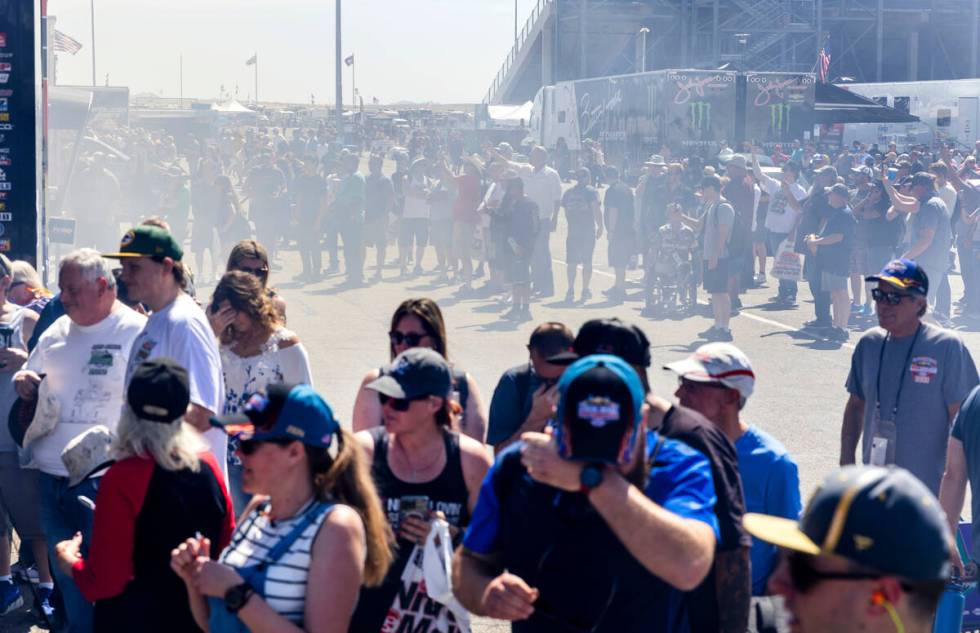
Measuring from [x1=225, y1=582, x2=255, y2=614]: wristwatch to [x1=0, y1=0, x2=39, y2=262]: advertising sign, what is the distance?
606 centimetres

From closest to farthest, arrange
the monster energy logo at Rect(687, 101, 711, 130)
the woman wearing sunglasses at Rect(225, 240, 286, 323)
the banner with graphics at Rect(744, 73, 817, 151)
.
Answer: the woman wearing sunglasses at Rect(225, 240, 286, 323) → the monster energy logo at Rect(687, 101, 711, 130) → the banner with graphics at Rect(744, 73, 817, 151)

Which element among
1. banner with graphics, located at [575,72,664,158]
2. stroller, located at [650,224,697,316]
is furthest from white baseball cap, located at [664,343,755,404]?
banner with graphics, located at [575,72,664,158]

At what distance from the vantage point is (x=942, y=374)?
5.69m

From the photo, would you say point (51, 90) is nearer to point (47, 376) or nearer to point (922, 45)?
point (47, 376)

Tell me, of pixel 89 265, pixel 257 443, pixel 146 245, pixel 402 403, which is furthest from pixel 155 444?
pixel 89 265

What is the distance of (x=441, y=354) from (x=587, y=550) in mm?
2163

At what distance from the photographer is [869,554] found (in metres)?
2.01

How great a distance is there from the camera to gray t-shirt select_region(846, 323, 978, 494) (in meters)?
5.68

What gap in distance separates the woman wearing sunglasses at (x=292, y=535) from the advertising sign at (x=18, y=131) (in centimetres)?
572

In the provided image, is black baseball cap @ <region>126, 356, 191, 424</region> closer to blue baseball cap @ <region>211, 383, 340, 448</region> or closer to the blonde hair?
blue baseball cap @ <region>211, 383, 340, 448</region>

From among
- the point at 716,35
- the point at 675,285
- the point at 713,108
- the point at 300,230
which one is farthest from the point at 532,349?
the point at 716,35

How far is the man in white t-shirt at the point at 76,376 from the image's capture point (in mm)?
5242

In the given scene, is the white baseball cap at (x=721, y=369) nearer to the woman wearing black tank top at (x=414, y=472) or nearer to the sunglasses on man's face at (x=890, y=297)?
the woman wearing black tank top at (x=414, y=472)

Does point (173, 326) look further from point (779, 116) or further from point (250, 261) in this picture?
point (779, 116)
